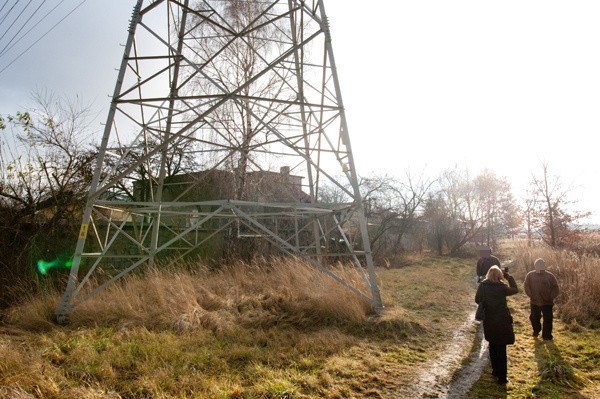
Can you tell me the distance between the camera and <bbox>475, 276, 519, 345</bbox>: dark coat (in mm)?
4750

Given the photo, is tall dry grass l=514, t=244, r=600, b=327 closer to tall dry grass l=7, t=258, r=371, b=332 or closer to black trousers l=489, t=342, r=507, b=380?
black trousers l=489, t=342, r=507, b=380

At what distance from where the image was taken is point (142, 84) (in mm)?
7188

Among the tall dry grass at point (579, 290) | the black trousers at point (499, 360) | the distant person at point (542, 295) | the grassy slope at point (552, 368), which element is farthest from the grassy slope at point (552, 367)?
the tall dry grass at point (579, 290)

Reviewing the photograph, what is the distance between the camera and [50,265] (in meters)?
9.91

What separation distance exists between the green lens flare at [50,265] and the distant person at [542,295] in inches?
438

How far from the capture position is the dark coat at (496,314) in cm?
475

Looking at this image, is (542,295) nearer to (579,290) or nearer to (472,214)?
(579,290)

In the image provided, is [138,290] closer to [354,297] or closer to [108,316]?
[108,316]

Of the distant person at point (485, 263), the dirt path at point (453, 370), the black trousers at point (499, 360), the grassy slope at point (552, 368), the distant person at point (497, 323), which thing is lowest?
the grassy slope at point (552, 368)

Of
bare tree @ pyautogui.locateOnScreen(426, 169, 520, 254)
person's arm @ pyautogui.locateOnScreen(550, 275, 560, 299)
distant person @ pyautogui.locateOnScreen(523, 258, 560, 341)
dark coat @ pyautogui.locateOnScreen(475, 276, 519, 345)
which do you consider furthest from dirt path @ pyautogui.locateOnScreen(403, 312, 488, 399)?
bare tree @ pyautogui.locateOnScreen(426, 169, 520, 254)

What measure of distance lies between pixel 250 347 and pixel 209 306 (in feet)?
7.46

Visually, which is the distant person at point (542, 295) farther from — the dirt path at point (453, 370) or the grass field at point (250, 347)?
the dirt path at point (453, 370)

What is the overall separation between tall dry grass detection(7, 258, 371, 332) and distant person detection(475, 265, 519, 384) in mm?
2350

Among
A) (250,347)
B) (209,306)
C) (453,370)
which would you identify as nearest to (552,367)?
(453,370)
